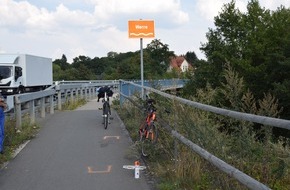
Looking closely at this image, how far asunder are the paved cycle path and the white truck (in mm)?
16005

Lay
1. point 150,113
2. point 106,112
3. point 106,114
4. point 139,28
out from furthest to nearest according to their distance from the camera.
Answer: point 139,28 → point 106,112 → point 106,114 → point 150,113

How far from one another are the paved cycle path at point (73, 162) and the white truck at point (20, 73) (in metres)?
16.0

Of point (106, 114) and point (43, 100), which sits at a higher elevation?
point (43, 100)

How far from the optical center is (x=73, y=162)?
8.32m

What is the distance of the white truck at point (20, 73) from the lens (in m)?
28.2

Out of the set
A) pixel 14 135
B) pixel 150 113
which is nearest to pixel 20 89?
pixel 14 135

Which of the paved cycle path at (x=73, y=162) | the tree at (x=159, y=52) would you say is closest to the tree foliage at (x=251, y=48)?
the paved cycle path at (x=73, y=162)

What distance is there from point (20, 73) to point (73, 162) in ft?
74.2

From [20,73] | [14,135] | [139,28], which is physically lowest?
[14,135]

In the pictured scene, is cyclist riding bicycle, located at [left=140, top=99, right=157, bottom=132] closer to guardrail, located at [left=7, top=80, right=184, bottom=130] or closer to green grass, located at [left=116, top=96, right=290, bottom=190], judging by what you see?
green grass, located at [left=116, top=96, right=290, bottom=190]

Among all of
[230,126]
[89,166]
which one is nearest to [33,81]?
[89,166]

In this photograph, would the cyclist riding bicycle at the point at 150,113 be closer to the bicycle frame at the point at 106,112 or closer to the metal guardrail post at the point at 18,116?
the metal guardrail post at the point at 18,116

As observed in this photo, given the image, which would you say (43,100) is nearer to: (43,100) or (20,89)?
(43,100)

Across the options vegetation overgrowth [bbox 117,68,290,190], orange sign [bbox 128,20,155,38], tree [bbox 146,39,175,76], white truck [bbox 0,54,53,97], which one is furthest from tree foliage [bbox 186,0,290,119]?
A: tree [bbox 146,39,175,76]
